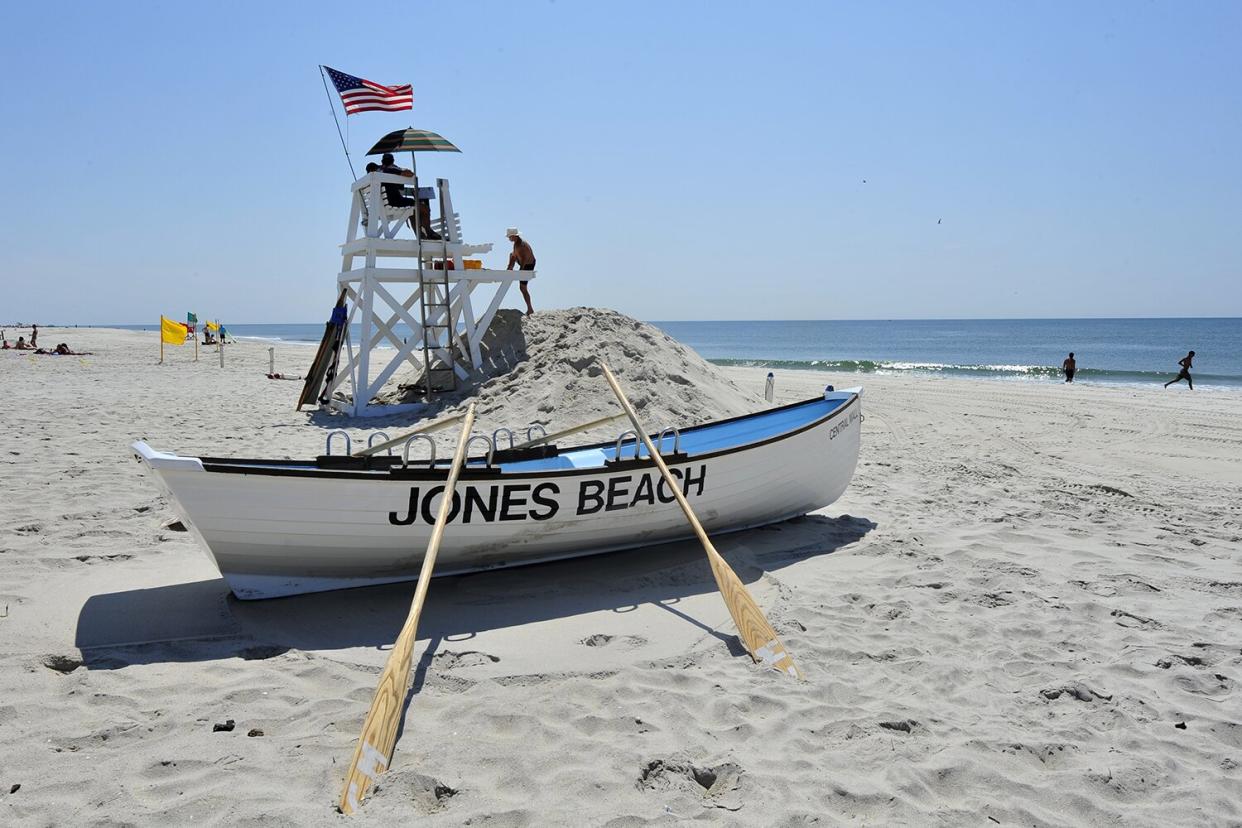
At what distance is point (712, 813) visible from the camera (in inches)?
125

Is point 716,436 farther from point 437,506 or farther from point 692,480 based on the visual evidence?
point 437,506

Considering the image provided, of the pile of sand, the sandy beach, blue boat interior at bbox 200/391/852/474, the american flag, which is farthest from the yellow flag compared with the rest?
blue boat interior at bbox 200/391/852/474

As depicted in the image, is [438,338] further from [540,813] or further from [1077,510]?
[540,813]

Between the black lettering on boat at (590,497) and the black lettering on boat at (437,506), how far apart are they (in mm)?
883

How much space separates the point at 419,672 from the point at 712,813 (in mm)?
1915

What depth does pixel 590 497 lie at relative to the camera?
5.70 meters

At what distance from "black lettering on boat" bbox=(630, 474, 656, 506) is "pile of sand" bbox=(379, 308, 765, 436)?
4.72 metres

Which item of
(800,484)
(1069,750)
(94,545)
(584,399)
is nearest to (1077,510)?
(800,484)

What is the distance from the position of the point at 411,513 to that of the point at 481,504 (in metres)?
0.46

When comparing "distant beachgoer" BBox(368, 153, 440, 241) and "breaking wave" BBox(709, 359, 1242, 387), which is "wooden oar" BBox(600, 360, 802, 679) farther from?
"breaking wave" BBox(709, 359, 1242, 387)

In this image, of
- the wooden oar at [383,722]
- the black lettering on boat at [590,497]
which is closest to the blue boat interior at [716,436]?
the black lettering on boat at [590,497]

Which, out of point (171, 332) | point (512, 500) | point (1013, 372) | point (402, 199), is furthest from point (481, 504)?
point (1013, 372)

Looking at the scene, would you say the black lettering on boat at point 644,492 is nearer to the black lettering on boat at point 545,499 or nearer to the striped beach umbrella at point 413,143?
the black lettering on boat at point 545,499

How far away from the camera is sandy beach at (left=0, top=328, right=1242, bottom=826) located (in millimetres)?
3283
